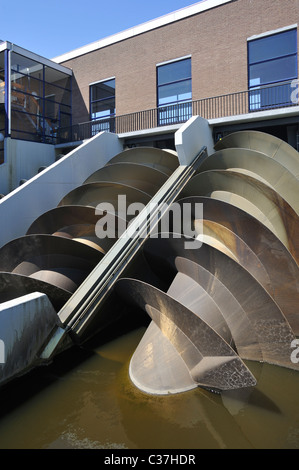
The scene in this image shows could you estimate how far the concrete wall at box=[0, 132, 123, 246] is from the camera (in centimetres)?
1056

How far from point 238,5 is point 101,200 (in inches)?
450

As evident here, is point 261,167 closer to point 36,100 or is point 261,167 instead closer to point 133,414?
point 133,414

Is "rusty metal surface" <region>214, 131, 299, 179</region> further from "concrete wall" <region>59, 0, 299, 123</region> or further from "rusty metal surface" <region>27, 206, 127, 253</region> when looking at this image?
→ "rusty metal surface" <region>27, 206, 127, 253</region>

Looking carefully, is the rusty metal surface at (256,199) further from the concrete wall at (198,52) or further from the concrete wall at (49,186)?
the concrete wall at (198,52)

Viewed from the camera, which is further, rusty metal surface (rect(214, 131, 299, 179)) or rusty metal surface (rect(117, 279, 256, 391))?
rusty metal surface (rect(214, 131, 299, 179))

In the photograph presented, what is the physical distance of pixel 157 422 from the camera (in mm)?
4516

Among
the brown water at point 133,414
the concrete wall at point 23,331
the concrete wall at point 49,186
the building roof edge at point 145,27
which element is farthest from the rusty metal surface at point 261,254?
the building roof edge at point 145,27

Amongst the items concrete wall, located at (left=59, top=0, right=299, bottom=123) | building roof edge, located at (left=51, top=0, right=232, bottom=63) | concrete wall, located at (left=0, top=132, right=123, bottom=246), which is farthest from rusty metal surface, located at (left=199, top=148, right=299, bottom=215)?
building roof edge, located at (left=51, top=0, right=232, bottom=63)

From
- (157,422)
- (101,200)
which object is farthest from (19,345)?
(101,200)

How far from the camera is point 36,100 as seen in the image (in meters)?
21.4

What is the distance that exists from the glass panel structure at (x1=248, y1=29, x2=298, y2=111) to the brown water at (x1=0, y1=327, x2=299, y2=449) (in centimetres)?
1237

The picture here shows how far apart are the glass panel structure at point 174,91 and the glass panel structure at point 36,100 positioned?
5.75 m

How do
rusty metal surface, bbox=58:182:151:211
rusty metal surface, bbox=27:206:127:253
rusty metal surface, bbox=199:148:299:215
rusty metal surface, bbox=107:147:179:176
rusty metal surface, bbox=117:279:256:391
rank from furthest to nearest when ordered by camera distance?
rusty metal surface, bbox=107:147:179:176 → rusty metal surface, bbox=58:182:151:211 → rusty metal surface, bbox=199:148:299:215 → rusty metal surface, bbox=27:206:127:253 → rusty metal surface, bbox=117:279:256:391

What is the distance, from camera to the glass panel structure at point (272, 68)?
574 inches
